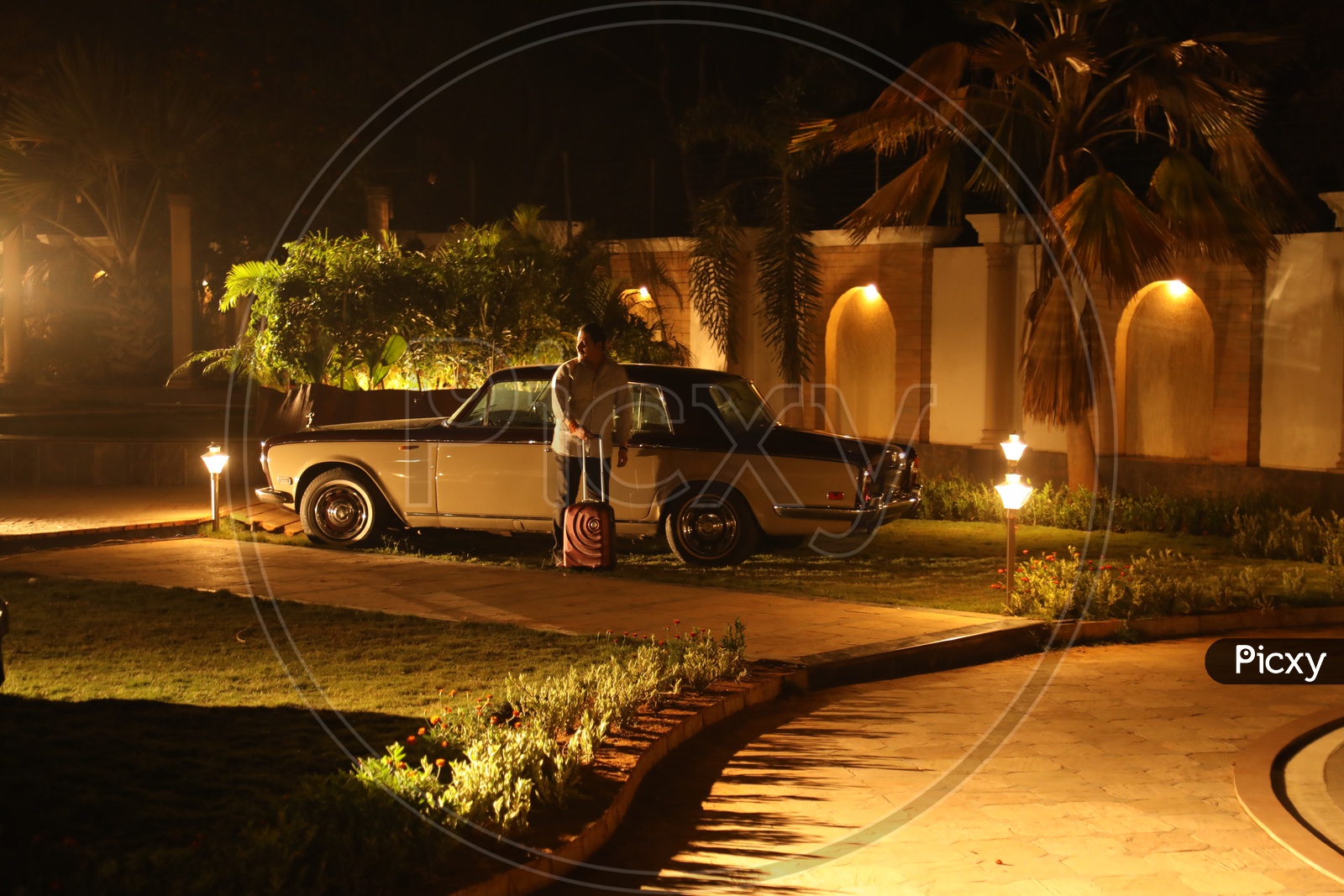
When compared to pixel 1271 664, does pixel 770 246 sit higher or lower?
higher

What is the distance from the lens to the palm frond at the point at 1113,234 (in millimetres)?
13273

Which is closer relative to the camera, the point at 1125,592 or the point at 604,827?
the point at 604,827

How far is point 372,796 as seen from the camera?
4.88 m

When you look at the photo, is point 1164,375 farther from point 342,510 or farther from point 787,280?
point 342,510

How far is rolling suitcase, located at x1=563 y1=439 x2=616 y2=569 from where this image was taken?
35.5 ft

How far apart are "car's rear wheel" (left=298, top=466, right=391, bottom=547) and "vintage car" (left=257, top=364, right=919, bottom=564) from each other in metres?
0.01

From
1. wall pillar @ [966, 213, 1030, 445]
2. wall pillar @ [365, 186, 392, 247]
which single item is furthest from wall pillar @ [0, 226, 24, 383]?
wall pillar @ [966, 213, 1030, 445]

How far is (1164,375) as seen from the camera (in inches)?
720

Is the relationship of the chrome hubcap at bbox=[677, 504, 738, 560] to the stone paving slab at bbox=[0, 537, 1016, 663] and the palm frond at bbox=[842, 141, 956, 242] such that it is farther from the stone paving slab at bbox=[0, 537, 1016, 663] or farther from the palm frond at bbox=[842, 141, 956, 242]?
the palm frond at bbox=[842, 141, 956, 242]

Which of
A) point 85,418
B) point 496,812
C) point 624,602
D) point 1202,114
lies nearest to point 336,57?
point 85,418

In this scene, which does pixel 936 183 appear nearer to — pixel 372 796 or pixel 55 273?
pixel 372 796

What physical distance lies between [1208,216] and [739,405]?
496 cm

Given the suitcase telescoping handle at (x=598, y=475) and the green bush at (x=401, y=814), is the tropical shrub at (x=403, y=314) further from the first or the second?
the green bush at (x=401, y=814)


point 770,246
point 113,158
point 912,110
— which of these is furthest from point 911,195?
point 113,158
